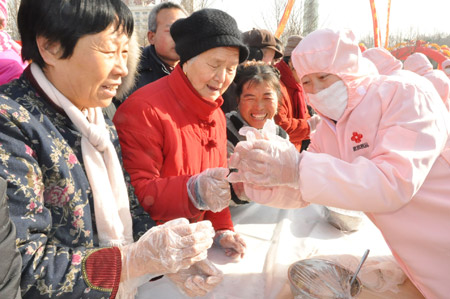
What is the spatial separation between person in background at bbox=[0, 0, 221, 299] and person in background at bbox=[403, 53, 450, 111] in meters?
2.50

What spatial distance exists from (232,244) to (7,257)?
1.11 meters

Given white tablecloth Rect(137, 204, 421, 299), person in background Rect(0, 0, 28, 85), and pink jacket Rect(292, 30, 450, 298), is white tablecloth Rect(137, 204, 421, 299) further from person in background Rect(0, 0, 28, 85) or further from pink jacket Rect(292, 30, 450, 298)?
person in background Rect(0, 0, 28, 85)

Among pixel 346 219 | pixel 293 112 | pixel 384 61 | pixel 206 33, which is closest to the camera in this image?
pixel 206 33

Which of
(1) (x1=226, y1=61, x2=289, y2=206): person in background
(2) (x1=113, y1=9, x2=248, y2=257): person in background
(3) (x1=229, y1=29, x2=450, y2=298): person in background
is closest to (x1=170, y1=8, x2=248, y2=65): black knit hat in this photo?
(2) (x1=113, y1=9, x2=248, y2=257): person in background

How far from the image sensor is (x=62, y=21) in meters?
0.95

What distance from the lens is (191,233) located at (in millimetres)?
1008

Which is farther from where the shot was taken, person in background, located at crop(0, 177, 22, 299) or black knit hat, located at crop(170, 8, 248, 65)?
black knit hat, located at crop(170, 8, 248, 65)

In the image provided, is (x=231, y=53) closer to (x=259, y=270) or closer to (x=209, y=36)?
(x=209, y=36)

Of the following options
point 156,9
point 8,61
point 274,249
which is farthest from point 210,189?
point 156,9

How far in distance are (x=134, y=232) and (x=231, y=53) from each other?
108 cm

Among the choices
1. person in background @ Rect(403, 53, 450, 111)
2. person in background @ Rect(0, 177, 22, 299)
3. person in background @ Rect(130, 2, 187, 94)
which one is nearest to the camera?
person in background @ Rect(0, 177, 22, 299)

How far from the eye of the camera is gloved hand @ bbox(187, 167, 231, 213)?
55.5 inches

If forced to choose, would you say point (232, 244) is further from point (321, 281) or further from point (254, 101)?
point (254, 101)

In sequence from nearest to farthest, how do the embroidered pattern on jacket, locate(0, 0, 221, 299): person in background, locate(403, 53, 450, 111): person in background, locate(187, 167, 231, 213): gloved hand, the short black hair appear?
locate(0, 0, 221, 299): person in background < the short black hair < the embroidered pattern on jacket < locate(187, 167, 231, 213): gloved hand < locate(403, 53, 450, 111): person in background
